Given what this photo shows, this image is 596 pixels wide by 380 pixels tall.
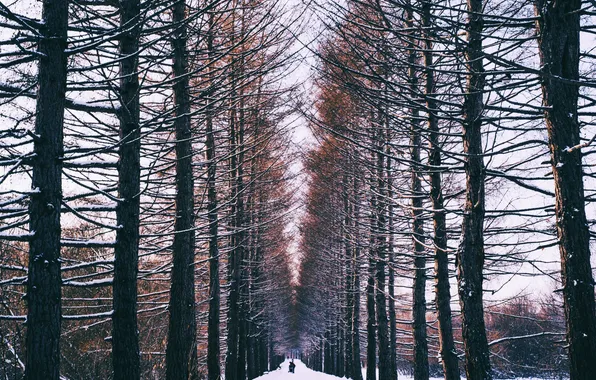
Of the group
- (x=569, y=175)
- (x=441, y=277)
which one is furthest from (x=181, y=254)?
(x=569, y=175)

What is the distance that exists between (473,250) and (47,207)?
186 inches

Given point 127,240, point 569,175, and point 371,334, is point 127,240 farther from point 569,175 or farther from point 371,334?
point 371,334

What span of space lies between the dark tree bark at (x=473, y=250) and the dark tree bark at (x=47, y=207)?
4431 mm

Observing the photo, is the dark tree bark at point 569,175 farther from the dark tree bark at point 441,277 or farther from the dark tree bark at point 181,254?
the dark tree bark at point 181,254

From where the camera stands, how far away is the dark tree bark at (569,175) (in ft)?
13.8

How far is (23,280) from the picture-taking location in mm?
4254

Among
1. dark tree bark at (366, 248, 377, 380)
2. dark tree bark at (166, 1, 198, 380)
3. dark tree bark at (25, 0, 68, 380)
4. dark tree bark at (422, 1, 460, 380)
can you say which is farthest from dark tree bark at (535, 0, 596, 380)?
dark tree bark at (366, 248, 377, 380)

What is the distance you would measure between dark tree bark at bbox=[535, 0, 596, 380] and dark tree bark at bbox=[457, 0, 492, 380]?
47.3 inches

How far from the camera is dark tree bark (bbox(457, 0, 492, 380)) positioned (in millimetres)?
5770

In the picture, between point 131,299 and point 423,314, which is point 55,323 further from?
point 423,314

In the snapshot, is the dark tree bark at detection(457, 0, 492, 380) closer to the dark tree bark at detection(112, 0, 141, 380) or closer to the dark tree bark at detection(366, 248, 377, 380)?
the dark tree bark at detection(112, 0, 141, 380)

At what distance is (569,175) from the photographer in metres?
4.44

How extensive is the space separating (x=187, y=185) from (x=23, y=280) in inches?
150

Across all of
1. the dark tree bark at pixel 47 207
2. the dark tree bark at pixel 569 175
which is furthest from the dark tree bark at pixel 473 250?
the dark tree bark at pixel 47 207
